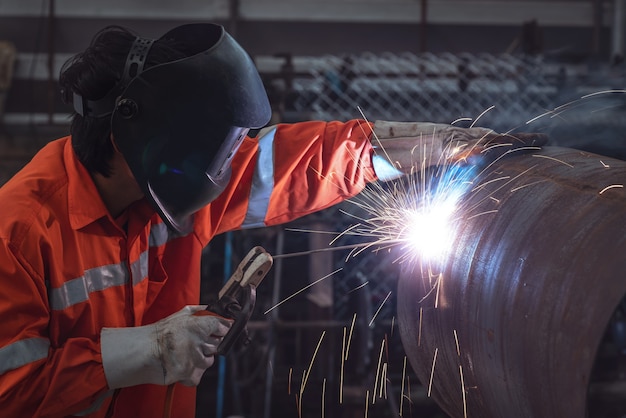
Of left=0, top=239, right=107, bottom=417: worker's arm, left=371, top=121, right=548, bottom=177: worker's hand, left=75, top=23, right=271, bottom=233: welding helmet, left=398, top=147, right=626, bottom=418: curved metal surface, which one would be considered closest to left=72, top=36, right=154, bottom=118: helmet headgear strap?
left=75, top=23, right=271, bottom=233: welding helmet

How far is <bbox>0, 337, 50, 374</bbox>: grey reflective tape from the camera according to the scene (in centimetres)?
129

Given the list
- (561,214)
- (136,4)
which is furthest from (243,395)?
(561,214)

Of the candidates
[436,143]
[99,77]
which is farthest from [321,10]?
[99,77]

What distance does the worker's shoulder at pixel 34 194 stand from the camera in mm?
1326

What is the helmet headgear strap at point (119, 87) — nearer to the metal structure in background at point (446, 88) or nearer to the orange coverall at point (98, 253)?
the orange coverall at point (98, 253)

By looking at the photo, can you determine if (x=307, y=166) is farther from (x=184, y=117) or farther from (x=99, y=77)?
(x=99, y=77)

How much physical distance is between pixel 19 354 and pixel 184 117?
0.57m

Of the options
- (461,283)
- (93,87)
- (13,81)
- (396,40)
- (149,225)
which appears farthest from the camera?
(396,40)

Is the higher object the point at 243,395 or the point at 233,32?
the point at 233,32

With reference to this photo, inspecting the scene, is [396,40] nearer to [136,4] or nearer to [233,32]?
[233,32]

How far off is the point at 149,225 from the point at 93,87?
14.8 inches

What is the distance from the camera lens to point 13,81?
4.40 metres

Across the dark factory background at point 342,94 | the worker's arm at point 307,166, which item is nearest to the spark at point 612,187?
the worker's arm at point 307,166

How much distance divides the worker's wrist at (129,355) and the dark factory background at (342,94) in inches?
69.6
